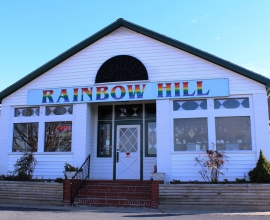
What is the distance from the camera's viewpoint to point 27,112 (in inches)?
566

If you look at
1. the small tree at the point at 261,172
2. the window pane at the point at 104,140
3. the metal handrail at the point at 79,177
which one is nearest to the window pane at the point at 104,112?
the window pane at the point at 104,140

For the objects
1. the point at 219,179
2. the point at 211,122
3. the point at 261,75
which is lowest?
the point at 219,179

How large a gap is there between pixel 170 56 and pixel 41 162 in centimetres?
656

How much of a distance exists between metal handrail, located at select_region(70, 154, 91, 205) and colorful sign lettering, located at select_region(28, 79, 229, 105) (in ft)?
8.14

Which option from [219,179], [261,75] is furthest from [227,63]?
[219,179]

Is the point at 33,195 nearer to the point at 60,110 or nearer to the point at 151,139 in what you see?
the point at 60,110

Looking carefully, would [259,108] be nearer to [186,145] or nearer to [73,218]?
[186,145]

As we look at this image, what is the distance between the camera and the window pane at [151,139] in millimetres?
13703

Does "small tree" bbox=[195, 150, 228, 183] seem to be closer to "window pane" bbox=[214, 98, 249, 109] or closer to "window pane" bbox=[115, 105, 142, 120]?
"window pane" bbox=[214, 98, 249, 109]

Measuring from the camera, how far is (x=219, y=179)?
11891mm

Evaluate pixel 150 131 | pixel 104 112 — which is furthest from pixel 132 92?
pixel 104 112

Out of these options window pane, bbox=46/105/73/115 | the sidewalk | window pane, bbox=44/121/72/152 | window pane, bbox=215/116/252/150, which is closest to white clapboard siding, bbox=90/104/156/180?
window pane, bbox=44/121/72/152

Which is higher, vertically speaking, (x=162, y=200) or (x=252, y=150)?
(x=252, y=150)

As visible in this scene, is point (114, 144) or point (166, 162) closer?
point (166, 162)
